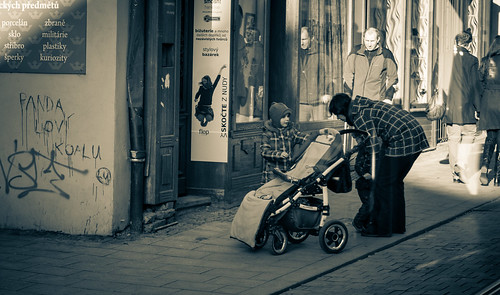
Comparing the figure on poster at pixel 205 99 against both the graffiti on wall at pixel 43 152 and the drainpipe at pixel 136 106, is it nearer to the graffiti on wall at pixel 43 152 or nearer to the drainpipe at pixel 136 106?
the drainpipe at pixel 136 106

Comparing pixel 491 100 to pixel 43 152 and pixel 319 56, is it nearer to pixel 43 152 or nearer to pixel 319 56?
pixel 319 56

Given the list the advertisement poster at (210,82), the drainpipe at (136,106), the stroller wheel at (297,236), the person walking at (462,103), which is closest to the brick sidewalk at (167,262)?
the stroller wheel at (297,236)

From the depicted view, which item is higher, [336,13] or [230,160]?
[336,13]

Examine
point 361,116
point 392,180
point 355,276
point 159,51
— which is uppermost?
point 159,51

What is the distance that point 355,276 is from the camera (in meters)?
7.46

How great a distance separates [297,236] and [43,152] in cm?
282

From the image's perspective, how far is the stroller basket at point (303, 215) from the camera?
26.7 ft

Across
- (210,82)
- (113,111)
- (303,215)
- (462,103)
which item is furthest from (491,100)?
(113,111)

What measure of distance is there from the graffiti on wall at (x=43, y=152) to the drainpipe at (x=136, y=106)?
40 centimetres

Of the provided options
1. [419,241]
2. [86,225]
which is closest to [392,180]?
[419,241]

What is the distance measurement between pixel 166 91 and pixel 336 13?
19.5 feet

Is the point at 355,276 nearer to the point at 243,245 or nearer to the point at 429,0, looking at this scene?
the point at 243,245

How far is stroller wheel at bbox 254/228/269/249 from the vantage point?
8.12m

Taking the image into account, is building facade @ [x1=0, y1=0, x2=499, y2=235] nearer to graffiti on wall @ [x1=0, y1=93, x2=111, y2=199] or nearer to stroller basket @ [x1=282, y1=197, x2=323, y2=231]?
graffiti on wall @ [x1=0, y1=93, x2=111, y2=199]
